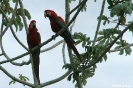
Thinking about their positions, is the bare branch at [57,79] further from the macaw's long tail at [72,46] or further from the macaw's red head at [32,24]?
the macaw's red head at [32,24]

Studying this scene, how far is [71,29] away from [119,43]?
1044 millimetres

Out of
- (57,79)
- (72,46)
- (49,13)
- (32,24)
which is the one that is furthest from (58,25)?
(57,79)

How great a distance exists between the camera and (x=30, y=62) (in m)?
6.80

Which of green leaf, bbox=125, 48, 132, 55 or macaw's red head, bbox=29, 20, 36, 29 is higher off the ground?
macaw's red head, bbox=29, 20, 36, 29

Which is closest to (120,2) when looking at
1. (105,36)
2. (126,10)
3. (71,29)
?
(126,10)

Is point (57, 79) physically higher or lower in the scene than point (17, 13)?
lower

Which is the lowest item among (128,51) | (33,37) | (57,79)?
(57,79)

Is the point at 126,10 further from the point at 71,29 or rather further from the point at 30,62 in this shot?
the point at 30,62

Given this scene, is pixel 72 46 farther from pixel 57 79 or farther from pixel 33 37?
pixel 33 37

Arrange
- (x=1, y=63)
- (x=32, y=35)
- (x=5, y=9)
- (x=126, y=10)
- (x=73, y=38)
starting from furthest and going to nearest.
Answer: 1. (x=32, y=35)
2. (x=5, y=9)
3. (x=73, y=38)
4. (x=1, y=63)
5. (x=126, y=10)

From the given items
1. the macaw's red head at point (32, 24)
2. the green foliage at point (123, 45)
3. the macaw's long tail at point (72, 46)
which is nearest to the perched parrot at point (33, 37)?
the macaw's red head at point (32, 24)

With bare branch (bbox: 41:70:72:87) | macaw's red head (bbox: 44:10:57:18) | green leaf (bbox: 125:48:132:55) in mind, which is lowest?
bare branch (bbox: 41:70:72:87)

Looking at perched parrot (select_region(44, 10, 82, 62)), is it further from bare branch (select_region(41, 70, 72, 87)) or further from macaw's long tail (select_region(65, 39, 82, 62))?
bare branch (select_region(41, 70, 72, 87))

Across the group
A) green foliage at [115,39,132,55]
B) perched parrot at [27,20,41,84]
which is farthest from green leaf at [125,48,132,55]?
perched parrot at [27,20,41,84]
